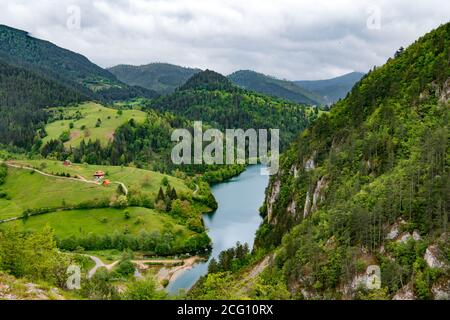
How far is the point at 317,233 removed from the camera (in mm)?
73188

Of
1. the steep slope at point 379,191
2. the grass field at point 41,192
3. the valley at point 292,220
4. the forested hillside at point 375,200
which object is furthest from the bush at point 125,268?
the grass field at point 41,192

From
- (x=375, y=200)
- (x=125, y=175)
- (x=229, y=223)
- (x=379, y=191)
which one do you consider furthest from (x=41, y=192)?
(x=375, y=200)

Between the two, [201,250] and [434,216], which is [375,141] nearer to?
[434,216]

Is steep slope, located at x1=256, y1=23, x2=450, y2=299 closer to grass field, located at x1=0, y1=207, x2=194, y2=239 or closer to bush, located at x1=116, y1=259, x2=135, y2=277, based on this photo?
bush, located at x1=116, y1=259, x2=135, y2=277

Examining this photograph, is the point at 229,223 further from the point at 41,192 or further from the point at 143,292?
the point at 143,292

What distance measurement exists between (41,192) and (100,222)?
34662mm

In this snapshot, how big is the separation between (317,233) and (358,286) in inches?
669

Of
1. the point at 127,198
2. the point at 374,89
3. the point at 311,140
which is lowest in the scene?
the point at 127,198

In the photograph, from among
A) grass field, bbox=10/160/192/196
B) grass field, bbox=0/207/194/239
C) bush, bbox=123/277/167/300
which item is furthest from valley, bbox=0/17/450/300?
grass field, bbox=10/160/192/196

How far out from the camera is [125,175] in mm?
183000

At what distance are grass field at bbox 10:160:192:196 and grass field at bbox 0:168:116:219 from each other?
327 inches

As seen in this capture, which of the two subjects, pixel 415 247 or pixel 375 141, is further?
pixel 375 141
